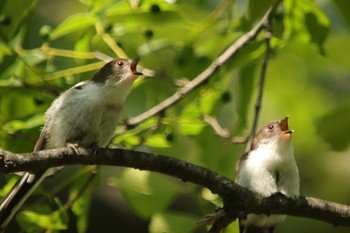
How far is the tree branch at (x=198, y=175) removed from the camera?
430 cm

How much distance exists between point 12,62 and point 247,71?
1.53 metres

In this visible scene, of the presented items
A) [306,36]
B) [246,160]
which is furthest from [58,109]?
[306,36]

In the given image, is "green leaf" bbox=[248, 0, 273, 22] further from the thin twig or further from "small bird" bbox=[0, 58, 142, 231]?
the thin twig

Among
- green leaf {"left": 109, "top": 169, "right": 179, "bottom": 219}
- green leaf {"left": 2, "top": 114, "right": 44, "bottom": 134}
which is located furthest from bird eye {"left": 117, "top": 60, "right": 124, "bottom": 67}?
green leaf {"left": 109, "top": 169, "right": 179, "bottom": 219}

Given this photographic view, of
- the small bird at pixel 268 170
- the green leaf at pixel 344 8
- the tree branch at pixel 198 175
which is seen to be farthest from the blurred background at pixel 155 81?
the tree branch at pixel 198 175

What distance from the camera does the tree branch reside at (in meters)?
4.30

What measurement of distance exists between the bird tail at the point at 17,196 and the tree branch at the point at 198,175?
52 centimetres

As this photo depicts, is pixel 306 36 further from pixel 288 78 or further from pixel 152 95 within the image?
pixel 288 78

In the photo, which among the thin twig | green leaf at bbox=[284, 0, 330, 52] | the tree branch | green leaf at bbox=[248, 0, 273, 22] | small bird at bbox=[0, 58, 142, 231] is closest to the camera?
the tree branch

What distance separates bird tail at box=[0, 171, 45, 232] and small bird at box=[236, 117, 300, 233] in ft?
4.31

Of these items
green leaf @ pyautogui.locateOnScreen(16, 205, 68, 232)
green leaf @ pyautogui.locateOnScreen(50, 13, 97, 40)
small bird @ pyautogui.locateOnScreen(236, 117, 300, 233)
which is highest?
green leaf @ pyautogui.locateOnScreen(50, 13, 97, 40)

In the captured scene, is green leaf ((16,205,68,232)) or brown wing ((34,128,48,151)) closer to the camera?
green leaf ((16,205,68,232))

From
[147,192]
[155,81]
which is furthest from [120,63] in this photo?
[147,192]

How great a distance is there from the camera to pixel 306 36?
18.6ft
